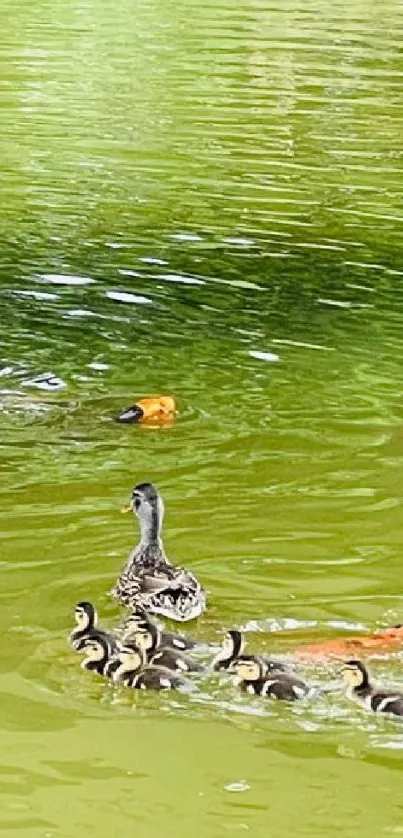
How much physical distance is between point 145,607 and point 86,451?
219 centimetres

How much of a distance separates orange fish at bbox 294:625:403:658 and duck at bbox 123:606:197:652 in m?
0.40

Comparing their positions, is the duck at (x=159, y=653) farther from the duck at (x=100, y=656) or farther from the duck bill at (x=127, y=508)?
the duck bill at (x=127, y=508)

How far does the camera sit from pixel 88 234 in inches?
563

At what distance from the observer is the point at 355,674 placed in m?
6.10

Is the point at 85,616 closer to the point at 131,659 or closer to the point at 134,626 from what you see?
the point at 134,626

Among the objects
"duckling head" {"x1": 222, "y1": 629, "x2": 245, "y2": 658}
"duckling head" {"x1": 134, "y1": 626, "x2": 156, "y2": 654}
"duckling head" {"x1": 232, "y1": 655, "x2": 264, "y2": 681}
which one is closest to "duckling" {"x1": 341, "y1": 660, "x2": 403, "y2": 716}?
"duckling head" {"x1": 232, "y1": 655, "x2": 264, "y2": 681}

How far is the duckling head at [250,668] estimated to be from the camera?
20.2 ft

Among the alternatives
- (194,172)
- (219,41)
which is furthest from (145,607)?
(219,41)

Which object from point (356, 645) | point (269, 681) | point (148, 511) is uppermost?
point (148, 511)

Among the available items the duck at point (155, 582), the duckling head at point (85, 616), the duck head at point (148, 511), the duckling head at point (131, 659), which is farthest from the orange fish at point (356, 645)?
the duck head at point (148, 511)

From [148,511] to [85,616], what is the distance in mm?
912

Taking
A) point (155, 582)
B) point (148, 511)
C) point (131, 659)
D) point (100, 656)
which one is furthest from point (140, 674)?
point (148, 511)

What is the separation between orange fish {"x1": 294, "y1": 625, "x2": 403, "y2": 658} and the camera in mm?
6617

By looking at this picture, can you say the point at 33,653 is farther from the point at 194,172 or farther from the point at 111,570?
the point at 194,172
